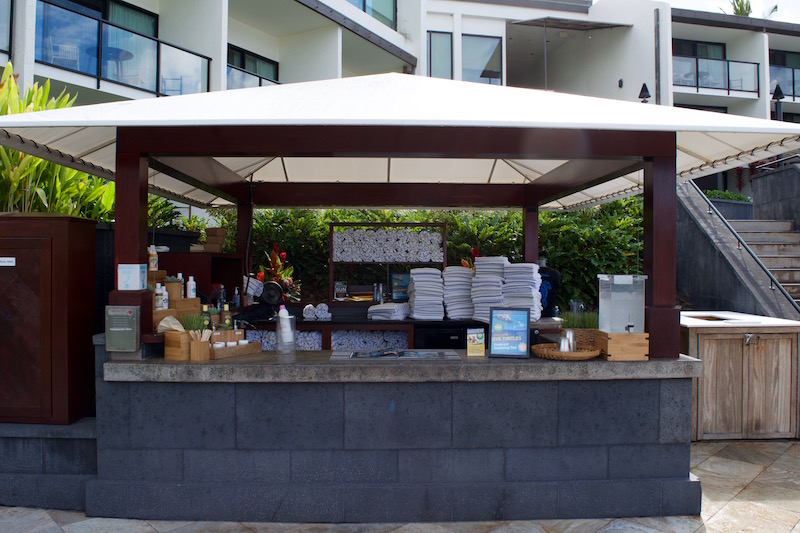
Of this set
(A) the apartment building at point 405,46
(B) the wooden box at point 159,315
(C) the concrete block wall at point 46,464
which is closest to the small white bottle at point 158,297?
(B) the wooden box at point 159,315

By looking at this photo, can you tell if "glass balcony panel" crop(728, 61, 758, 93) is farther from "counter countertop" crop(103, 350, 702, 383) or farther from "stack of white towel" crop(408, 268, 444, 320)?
"counter countertop" crop(103, 350, 702, 383)

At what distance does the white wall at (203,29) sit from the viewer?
11.6m

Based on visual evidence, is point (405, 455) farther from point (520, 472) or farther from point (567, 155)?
point (567, 155)

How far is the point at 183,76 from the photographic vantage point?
1118cm

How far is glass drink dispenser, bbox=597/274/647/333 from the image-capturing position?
4391 mm

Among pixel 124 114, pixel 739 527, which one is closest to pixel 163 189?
pixel 124 114

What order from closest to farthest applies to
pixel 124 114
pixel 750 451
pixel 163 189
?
pixel 124 114 → pixel 750 451 → pixel 163 189

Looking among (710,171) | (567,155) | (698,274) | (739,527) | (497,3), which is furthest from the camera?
(497,3)

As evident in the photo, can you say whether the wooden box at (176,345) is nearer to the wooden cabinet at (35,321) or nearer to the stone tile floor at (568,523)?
the wooden cabinet at (35,321)

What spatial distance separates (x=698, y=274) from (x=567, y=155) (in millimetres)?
5955

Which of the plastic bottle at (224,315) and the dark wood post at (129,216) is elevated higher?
the dark wood post at (129,216)

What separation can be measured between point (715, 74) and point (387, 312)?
20611mm

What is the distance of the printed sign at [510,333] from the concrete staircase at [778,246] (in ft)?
19.5

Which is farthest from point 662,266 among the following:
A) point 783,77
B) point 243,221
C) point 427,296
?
point 783,77
